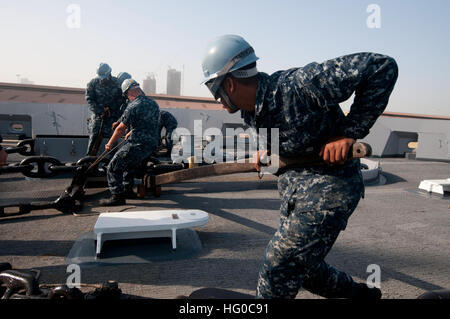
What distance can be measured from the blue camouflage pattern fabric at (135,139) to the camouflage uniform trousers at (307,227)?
11.2 feet

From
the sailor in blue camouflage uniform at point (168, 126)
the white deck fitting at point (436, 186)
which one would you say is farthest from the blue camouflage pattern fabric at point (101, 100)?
the white deck fitting at point (436, 186)

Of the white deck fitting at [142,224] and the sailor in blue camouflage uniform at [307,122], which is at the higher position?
the sailor in blue camouflage uniform at [307,122]

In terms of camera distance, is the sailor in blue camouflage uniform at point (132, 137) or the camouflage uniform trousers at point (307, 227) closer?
the camouflage uniform trousers at point (307, 227)

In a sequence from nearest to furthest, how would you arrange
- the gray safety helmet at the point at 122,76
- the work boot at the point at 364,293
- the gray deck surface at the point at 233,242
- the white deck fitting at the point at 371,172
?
the work boot at the point at 364,293 < the gray deck surface at the point at 233,242 < the white deck fitting at the point at 371,172 < the gray safety helmet at the point at 122,76

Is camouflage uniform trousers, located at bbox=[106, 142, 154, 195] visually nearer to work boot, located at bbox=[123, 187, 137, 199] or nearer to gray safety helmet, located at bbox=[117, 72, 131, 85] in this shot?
work boot, located at bbox=[123, 187, 137, 199]

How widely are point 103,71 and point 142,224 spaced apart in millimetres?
4804

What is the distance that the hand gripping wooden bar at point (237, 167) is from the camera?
153 cm

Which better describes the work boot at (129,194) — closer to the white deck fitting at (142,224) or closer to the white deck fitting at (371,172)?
the white deck fitting at (142,224)

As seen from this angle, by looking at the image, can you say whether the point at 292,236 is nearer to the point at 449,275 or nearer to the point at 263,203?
the point at 449,275

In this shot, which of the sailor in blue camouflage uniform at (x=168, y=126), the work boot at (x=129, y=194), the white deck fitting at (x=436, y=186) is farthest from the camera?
the sailor in blue camouflage uniform at (x=168, y=126)

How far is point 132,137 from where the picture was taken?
4.73 metres

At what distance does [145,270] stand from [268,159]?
4.94ft

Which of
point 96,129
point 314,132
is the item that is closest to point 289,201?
point 314,132

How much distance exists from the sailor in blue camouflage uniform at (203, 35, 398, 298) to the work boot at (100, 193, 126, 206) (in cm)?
342
